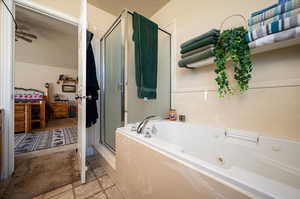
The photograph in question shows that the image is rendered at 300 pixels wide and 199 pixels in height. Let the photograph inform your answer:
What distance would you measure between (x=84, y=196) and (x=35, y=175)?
75 centimetres

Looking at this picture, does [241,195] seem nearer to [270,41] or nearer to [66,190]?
[270,41]

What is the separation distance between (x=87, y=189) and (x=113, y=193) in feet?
0.88

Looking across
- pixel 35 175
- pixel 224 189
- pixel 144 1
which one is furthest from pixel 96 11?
pixel 224 189

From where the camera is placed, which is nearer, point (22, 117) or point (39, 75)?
point (22, 117)

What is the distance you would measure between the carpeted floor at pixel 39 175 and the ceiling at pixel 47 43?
1.98 meters

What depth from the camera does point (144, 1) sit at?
1.79 meters

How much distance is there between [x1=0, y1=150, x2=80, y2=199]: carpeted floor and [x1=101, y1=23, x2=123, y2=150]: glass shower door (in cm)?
52

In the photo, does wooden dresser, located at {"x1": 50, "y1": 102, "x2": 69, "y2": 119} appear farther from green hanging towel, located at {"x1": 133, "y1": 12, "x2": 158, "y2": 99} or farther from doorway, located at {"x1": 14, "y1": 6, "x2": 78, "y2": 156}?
green hanging towel, located at {"x1": 133, "y1": 12, "x2": 158, "y2": 99}

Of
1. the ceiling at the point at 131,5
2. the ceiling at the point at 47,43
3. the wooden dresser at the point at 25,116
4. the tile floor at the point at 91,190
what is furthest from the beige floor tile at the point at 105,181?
the wooden dresser at the point at 25,116

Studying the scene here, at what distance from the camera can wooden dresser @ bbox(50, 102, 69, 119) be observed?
4.55m

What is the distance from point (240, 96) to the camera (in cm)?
112

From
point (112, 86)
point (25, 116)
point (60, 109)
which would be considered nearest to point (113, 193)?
point (112, 86)

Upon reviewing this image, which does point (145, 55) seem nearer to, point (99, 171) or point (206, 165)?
point (206, 165)

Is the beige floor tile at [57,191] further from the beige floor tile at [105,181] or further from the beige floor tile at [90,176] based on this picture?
the beige floor tile at [105,181]
